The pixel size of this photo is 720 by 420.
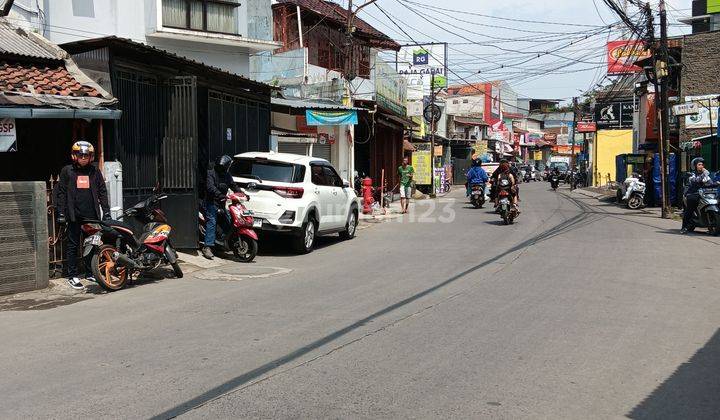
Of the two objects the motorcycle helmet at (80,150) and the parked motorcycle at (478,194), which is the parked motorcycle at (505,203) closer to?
the parked motorcycle at (478,194)


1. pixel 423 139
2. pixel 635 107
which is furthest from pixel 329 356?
pixel 635 107

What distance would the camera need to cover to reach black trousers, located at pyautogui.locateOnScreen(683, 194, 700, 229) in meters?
17.0

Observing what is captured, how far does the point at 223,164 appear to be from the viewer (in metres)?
12.4

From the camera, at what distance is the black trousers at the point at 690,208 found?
1695cm

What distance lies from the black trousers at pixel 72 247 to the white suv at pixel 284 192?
393cm

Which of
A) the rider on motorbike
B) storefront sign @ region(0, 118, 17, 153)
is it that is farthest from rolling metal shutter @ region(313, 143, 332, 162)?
storefront sign @ region(0, 118, 17, 153)

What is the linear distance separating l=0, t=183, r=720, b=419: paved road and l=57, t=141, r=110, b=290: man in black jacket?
3.22ft

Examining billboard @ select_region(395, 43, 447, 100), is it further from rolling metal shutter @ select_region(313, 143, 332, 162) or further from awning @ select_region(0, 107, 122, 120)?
awning @ select_region(0, 107, 122, 120)

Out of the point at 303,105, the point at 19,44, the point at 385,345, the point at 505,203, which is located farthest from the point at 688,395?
the point at 303,105

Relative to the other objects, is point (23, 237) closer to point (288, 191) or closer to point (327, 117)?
point (288, 191)

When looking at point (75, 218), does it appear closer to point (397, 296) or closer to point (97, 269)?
point (97, 269)

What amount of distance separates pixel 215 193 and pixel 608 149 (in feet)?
160

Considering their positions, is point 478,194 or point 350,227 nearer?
point 350,227

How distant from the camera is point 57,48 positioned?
38.9 ft
